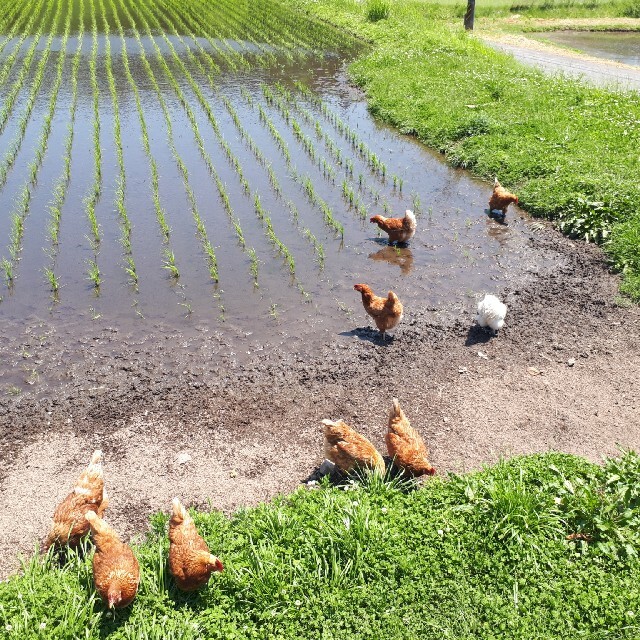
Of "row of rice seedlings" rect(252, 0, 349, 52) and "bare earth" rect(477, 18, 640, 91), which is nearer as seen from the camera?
"bare earth" rect(477, 18, 640, 91)

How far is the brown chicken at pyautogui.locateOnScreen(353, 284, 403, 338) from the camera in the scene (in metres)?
8.45

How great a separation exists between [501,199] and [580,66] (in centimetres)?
1513

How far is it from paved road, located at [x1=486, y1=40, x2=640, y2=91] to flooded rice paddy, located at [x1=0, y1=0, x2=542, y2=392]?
26.9ft

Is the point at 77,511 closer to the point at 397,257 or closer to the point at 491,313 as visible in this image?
the point at 491,313

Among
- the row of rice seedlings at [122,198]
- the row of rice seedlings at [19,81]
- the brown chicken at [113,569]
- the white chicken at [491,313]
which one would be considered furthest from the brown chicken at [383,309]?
the row of rice seedlings at [19,81]

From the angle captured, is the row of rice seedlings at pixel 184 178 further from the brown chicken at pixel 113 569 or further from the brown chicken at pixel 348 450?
the brown chicken at pixel 113 569

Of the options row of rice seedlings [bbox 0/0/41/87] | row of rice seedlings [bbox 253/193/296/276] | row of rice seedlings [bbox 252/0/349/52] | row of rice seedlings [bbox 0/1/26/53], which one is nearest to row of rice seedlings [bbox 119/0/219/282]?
row of rice seedlings [bbox 253/193/296/276]

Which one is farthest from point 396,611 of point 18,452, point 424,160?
point 424,160

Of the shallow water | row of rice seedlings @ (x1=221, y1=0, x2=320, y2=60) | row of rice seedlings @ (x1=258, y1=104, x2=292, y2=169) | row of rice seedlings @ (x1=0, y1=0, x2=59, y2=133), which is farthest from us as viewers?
the shallow water

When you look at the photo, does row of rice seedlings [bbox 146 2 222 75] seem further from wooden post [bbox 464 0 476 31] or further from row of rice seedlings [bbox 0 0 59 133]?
wooden post [bbox 464 0 476 31]

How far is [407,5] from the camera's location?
103 ft

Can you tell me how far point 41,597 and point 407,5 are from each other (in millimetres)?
32775

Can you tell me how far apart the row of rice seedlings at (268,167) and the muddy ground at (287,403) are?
219 cm

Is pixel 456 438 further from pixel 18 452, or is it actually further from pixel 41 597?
pixel 18 452
